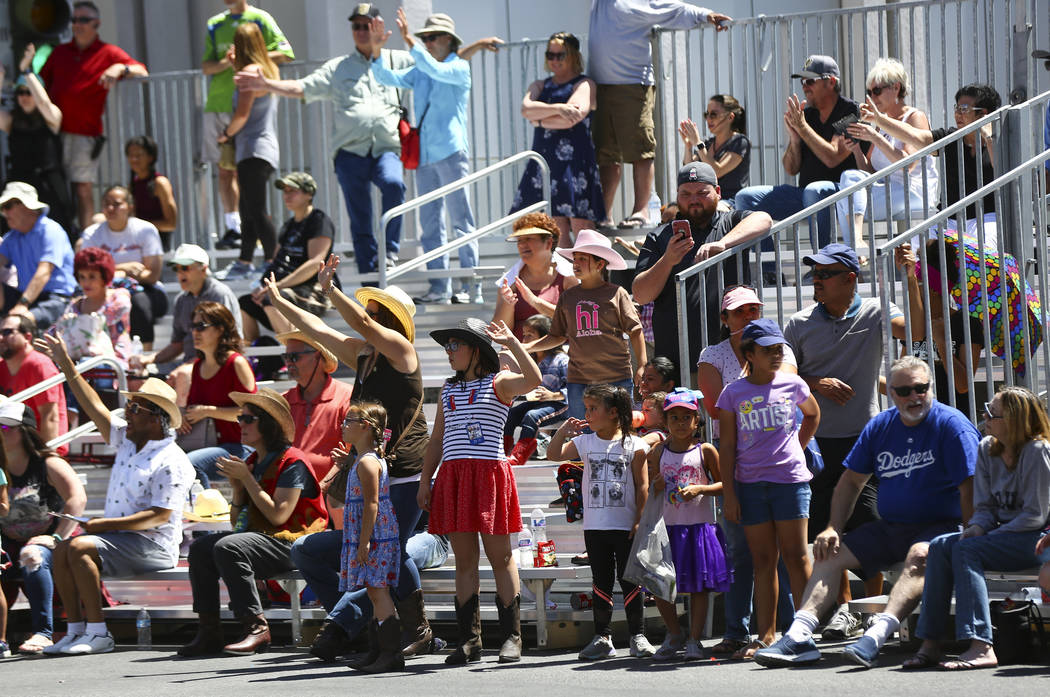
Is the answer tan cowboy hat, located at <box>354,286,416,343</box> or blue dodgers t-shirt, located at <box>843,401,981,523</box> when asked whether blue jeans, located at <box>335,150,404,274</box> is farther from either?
blue dodgers t-shirt, located at <box>843,401,981,523</box>

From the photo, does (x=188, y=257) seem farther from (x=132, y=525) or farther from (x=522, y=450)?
(x=522, y=450)

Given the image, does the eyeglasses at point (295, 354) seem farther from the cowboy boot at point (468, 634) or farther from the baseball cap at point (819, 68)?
the baseball cap at point (819, 68)

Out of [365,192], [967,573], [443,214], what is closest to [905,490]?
[967,573]

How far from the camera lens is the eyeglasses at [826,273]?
8.80 meters

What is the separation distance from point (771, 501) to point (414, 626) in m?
2.01

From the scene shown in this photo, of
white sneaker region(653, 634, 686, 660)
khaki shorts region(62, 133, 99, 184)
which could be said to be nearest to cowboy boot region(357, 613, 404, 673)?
white sneaker region(653, 634, 686, 660)

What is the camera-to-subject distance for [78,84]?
51.3 ft

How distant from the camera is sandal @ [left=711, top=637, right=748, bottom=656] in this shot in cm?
855

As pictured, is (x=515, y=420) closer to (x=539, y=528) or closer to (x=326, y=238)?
(x=539, y=528)

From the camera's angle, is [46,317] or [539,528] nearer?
[539,528]

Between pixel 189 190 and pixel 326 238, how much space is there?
11.3 ft

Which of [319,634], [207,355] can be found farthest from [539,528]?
[207,355]

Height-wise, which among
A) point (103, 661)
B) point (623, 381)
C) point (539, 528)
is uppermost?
point (623, 381)

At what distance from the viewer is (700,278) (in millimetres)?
9219
